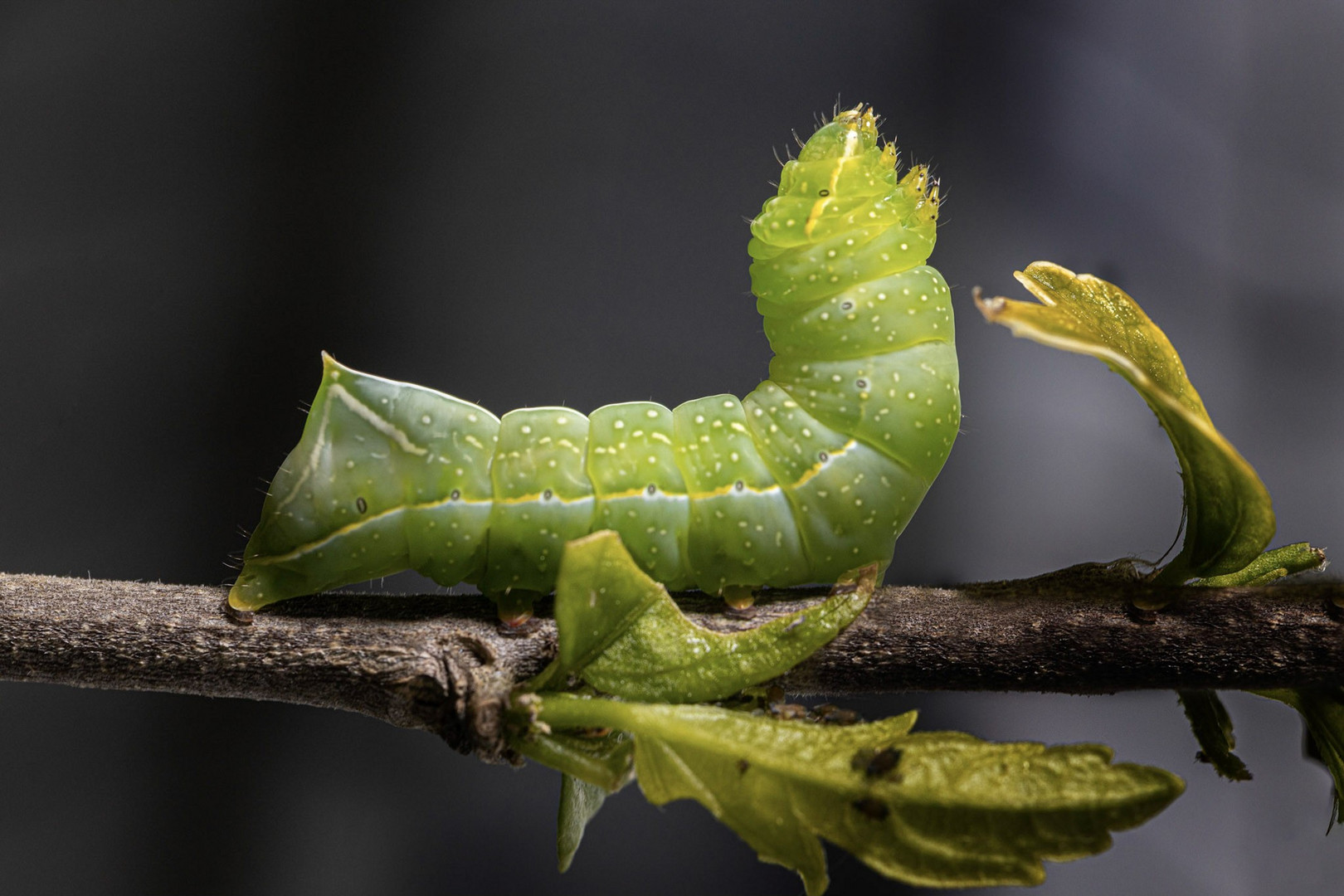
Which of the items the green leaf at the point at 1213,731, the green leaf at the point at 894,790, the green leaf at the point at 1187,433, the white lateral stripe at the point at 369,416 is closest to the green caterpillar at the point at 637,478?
the white lateral stripe at the point at 369,416

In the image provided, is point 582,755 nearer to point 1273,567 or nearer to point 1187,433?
point 1187,433

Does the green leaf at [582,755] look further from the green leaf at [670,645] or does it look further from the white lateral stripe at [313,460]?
the white lateral stripe at [313,460]

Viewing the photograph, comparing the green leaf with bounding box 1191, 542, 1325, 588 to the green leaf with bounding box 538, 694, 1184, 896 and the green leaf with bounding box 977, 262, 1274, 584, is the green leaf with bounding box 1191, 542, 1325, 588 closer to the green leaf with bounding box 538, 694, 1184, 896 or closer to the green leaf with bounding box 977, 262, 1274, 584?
the green leaf with bounding box 977, 262, 1274, 584

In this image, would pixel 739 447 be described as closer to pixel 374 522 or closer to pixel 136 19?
pixel 374 522

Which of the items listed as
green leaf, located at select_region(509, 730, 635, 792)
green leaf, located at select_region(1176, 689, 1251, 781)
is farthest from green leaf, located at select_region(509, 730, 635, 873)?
green leaf, located at select_region(1176, 689, 1251, 781)

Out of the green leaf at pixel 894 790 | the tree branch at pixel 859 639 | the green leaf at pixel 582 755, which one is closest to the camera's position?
the green leaf at pixel 894 790

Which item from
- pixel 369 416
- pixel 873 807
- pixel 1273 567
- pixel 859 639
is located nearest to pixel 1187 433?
pixel 1273 567

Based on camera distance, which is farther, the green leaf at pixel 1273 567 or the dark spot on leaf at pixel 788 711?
the green leaf at pixel 1273 567
